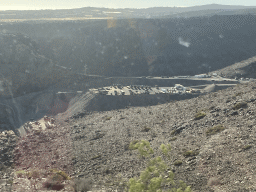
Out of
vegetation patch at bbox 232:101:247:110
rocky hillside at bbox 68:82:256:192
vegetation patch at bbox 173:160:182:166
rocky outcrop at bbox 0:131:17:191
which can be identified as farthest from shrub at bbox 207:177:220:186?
rocky outcrop at bbox 0:131:17:191

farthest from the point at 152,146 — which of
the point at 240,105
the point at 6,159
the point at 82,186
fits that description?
the point at 6,159

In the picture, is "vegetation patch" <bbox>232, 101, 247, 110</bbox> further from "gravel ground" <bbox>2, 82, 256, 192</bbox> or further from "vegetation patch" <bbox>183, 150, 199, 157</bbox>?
"vegetation patch" <bbox>183, 150, 199, 157</bbox>

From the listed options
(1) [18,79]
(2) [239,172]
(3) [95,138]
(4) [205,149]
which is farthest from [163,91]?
(2) [239,172]

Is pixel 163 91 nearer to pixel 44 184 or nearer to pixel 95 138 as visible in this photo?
pixel 95 138

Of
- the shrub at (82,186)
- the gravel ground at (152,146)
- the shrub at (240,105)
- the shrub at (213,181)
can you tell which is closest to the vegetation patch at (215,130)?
the gravel ground at (152,146)

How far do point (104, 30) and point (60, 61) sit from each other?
136 ft

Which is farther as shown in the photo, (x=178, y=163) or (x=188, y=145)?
(x=188, y=145)

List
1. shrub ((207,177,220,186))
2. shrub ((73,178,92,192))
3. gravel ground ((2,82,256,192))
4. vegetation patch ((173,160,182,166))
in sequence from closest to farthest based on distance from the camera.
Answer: shrub ((207,177,220,186)) → gravel ground ((2,82,256,192)) → shrub ((73,178,92,192)) → vegetation patch ((173,160,182,166))

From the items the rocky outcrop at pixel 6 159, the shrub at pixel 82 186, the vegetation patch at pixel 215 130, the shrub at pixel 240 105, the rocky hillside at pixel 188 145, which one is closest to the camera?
the rocky hillside at pixel 188 145

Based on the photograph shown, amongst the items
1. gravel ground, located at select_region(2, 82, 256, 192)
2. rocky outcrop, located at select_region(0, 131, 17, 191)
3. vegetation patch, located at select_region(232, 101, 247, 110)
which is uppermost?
vegetation patch, located at select_region(232, 101, 247, 110)

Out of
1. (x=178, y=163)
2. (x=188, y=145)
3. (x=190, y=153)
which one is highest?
(x=190, y=153)

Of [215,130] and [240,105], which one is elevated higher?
[240,105]

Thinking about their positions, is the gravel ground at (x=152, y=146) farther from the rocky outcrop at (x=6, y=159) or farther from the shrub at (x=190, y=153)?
the rocky outcrop at (x=6, y=159)

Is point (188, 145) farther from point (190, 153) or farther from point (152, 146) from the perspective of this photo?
point (152, 146)
